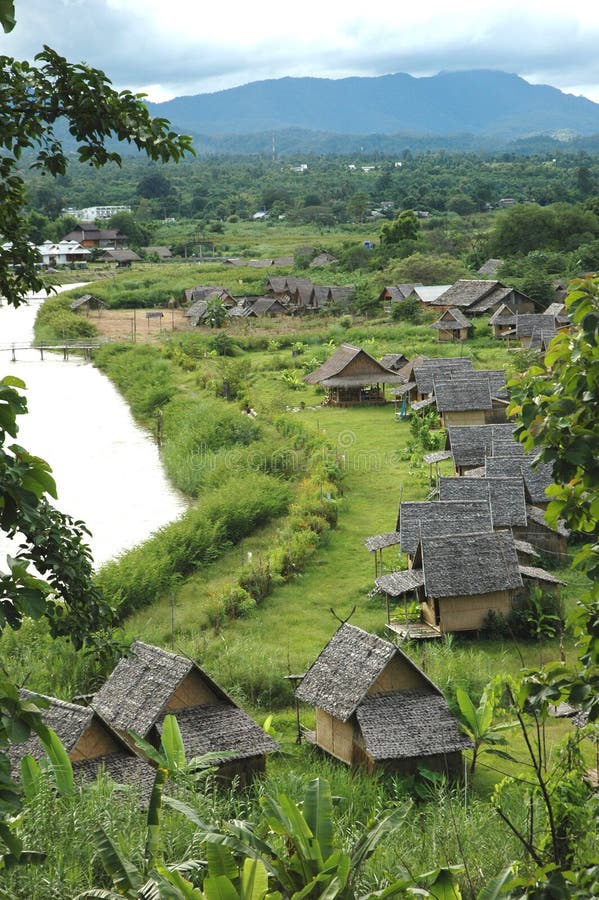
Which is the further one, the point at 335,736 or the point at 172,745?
the point at 335,736

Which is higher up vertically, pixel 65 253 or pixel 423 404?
pixel 65 253

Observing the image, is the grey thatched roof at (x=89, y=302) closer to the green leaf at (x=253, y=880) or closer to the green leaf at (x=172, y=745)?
the green leaf at (x=172, y=745)

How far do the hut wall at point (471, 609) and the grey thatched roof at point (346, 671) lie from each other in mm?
3547

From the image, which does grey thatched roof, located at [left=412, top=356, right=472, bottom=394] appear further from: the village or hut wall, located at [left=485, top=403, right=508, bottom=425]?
hut wall, located at [left=485, top=403, right=508, bottom=425]

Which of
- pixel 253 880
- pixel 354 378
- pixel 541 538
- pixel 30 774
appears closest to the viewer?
pixel 253 880

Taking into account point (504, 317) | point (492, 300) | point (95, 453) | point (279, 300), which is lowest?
point (95, 453)

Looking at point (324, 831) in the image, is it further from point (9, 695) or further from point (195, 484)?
point (195, 484)

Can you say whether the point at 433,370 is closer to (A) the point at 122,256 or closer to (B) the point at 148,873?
(B) the point at 148,873

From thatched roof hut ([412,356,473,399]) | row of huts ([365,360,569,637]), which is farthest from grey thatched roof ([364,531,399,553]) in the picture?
thatched roof hut ([412,356,473,399])

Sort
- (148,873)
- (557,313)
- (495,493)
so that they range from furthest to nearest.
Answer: (557,313), (495,493), (148,873)

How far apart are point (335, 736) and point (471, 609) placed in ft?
14.4

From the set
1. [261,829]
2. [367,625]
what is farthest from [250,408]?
[261,829]

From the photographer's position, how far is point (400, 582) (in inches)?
635

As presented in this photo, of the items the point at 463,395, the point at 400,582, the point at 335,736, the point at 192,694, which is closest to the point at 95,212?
the point at 463,395
